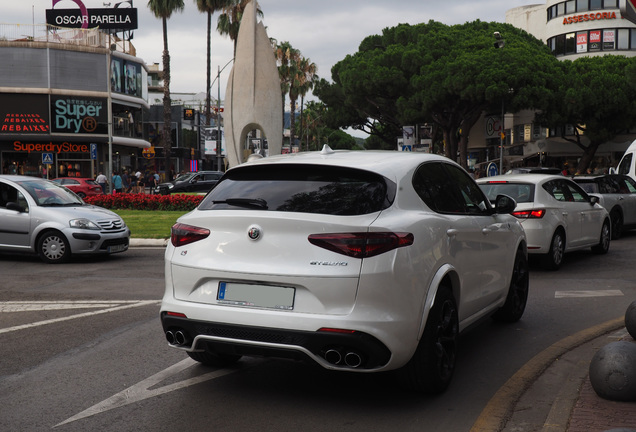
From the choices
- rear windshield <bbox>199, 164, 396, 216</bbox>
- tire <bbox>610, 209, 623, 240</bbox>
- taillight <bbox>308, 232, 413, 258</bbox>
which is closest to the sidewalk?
taillight <bbox>308, 232, 413, 258</bbox>

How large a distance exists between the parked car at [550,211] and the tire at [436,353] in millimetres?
6230

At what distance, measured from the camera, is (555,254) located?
434 inches

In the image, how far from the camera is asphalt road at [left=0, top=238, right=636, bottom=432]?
432 cm

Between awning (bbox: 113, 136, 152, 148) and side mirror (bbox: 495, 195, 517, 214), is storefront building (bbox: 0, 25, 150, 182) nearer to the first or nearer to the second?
awning (bbox: 113, 136, 152, 148)

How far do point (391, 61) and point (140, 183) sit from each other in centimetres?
1795

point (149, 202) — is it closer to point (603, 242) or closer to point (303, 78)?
point (603, 242)

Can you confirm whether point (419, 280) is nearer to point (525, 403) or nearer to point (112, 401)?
point (525, 403)

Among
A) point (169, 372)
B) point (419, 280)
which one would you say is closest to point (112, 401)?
point (169, 372)

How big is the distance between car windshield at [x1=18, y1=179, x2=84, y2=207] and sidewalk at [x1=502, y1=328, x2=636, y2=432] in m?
9.96

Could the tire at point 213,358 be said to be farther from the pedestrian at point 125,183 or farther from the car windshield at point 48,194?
the pedestrian at point 125,183

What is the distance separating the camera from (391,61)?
151 ft

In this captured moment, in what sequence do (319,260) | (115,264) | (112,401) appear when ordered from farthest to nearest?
1. (115,264)
2. (112,401)
3. (319,260)

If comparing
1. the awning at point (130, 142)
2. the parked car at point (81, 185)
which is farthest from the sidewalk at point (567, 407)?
the awning at point (130, 142)

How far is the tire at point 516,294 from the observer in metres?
6.99
